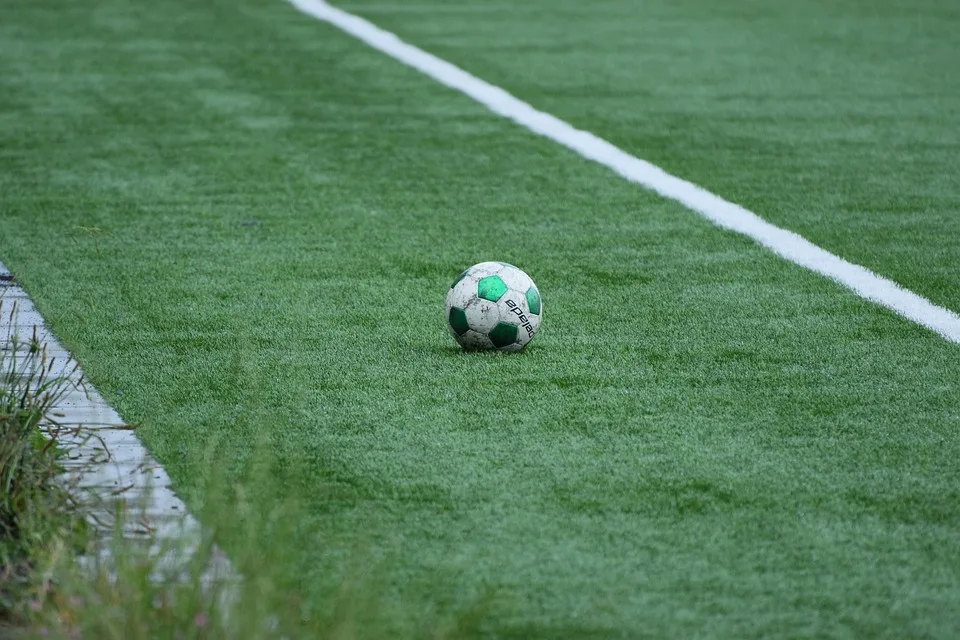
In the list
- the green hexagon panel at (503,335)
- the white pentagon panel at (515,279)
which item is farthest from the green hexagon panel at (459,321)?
the white pentagon panel at (515,279)

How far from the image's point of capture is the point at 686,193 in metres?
9.66

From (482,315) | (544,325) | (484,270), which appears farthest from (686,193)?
(482,315)

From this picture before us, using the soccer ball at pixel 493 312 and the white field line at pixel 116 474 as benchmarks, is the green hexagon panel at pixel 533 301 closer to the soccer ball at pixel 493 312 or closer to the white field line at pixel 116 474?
the soccer ball at pixel 493 312

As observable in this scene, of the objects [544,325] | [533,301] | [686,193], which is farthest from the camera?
[686,193]

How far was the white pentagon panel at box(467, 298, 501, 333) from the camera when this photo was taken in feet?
20.2

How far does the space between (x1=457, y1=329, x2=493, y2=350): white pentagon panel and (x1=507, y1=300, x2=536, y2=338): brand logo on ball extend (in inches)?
6.3

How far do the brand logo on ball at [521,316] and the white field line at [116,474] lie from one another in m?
1.70

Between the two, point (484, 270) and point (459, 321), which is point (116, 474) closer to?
point (459, 321)

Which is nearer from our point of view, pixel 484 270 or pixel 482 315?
pixel 482 315

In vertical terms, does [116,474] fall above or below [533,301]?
below

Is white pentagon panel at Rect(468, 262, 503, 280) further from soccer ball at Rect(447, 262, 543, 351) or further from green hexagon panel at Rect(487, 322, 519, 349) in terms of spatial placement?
green hexagon panel at Rect(487, 322, 519, 349)

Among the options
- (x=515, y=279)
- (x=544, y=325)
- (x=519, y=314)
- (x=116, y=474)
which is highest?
(x=515, y=279)

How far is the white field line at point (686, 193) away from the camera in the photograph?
279 inches

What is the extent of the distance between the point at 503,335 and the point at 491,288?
0.21 metres
